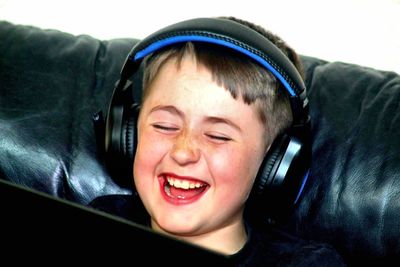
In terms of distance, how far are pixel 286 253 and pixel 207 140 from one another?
0.29 metres

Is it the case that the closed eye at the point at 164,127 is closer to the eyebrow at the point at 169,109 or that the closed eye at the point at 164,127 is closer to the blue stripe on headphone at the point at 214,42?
the eyebrow at the point at 169,109

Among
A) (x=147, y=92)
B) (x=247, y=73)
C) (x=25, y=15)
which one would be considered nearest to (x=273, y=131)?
(x=247, y=73)

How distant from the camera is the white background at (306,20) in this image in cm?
142

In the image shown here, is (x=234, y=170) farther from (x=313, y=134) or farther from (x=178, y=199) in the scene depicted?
(x=313, y=134)

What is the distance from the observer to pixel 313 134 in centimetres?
118

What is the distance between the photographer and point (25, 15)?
1.65 meters

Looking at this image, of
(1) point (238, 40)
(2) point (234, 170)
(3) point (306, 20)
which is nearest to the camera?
(1) point (238, 40)

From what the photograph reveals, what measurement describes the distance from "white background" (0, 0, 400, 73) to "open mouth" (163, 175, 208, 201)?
0.60 metres

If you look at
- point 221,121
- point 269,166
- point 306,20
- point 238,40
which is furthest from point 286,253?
point 306,20

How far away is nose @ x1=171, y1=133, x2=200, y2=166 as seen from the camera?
978 mm

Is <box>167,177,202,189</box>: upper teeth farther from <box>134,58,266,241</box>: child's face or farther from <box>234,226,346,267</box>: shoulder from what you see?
<box>234,226,346,267</box>: shoulder

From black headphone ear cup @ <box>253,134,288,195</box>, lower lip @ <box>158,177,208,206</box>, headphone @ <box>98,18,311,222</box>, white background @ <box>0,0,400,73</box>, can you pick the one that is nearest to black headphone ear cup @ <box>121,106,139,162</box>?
headphone @ <box>98,18,311,222</box>

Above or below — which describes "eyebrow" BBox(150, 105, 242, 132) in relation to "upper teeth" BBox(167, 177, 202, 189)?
above

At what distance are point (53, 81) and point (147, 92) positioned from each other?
0.30 m
